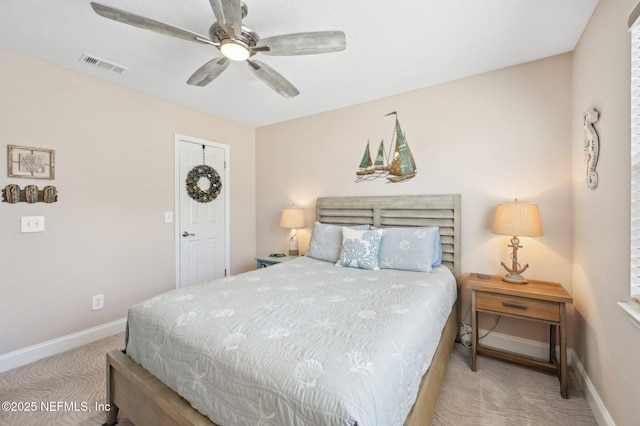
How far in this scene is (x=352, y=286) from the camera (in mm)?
1952

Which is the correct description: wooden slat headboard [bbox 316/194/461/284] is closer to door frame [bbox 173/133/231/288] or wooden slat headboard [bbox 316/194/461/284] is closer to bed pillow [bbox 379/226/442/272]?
bed pillow [bbox 379/226/442/272]

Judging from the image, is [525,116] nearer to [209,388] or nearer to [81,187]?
[209,388]

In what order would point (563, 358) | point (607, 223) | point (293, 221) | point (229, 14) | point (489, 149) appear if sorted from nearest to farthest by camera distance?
point (229, 14), point (607, 223), point (563, 358), point (489, 149), point (293, 221)

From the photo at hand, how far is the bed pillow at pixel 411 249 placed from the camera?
2390 millimetres

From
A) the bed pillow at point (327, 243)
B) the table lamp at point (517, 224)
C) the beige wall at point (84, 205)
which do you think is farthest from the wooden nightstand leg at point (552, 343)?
the beige wall at point (84, 205)

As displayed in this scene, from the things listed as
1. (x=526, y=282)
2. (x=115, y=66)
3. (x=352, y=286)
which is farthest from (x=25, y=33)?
(x=526, y=282)

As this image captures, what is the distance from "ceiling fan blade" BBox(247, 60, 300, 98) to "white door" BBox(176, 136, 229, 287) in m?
1.83

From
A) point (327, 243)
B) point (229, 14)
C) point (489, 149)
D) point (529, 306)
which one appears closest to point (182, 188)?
point (327, 243)

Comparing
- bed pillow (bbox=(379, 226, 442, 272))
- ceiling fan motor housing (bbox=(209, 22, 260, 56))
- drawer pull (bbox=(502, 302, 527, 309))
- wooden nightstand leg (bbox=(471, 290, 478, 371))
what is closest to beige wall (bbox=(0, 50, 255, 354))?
ceiling fan motor housing (bbox=(209, 22, 260, 56))

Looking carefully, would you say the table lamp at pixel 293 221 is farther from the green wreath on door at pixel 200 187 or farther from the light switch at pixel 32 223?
the light switch at pixel 32 223

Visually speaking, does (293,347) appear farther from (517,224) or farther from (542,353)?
(542,353)

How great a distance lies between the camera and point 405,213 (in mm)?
2889

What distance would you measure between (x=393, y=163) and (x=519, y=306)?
1724 mm

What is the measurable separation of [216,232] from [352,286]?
2482 mm
